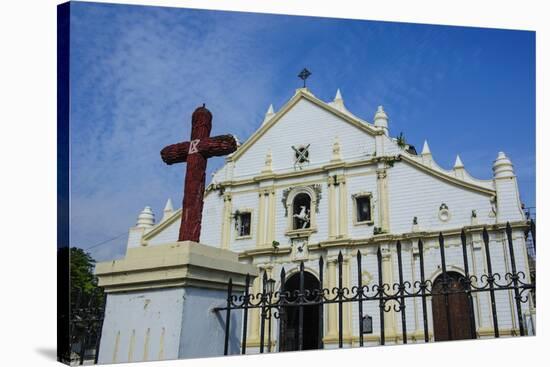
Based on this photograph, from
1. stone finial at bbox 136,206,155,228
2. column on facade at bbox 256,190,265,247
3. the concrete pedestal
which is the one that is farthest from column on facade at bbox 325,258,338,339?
the concrete pedestal

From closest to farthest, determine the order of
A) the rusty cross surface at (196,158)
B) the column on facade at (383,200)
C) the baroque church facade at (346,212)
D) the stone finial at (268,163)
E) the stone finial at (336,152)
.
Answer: the rusty cross surface at (196,158) < the baroque church facade at (346,212) < the column on facade at (383,200) < the stone finial at (336,152) < the stone finial at (268,163)

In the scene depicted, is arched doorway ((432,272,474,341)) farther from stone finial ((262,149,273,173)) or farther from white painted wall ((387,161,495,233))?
stone finial ((262,149,273,173))

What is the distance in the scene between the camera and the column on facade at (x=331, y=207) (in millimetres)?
15070

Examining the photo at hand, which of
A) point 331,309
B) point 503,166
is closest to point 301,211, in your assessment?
point 331,309

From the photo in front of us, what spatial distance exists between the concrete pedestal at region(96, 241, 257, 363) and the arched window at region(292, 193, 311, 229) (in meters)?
11.0

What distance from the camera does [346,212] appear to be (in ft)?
49.8

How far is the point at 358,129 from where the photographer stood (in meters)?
15.9

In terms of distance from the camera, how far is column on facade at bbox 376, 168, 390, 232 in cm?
1445

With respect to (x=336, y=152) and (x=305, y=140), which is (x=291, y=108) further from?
(x=336, y=152)

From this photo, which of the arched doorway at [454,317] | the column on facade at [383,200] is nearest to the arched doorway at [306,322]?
the column on facade at [383,200]

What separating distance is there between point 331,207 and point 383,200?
59.4 inches

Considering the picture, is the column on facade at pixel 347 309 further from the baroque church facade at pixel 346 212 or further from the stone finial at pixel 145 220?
the stone finial at pixel 145 220

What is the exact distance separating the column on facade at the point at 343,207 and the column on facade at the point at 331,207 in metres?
0.16

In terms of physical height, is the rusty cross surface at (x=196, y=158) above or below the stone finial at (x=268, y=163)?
below
